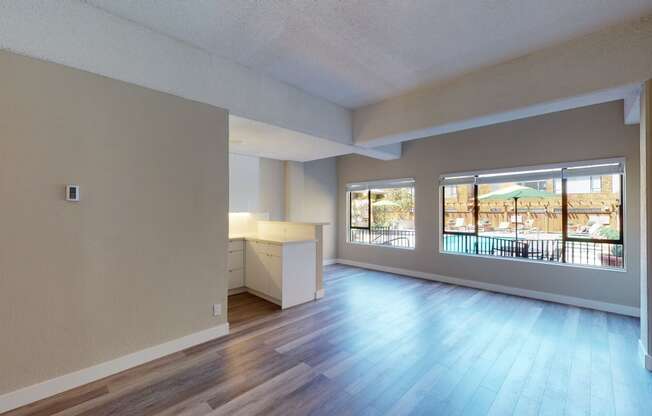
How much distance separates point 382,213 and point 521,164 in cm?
285

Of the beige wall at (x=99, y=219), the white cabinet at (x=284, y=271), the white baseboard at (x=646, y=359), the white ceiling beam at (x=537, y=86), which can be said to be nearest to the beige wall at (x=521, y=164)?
the white ceiling beam at (x=537, y=86)

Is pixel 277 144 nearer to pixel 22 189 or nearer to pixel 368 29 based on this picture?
pixel 368 29

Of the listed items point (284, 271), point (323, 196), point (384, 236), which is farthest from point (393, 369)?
point (323, 196)

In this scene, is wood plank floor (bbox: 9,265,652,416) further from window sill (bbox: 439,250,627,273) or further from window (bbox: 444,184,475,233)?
window (bbox: 444,184,475,233)

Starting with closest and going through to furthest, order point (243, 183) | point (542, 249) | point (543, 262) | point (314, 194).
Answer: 1. point (543, 262)
2. point (542, 249)
3. point (243, 183)
4. point (314, 194)

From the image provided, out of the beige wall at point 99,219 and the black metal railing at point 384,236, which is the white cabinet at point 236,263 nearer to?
the beige wall at point 99,219

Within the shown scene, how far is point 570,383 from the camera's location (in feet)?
7.06

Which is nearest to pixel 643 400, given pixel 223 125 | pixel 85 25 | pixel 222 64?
pixel 223 125

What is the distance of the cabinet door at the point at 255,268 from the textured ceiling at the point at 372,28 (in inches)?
98.0

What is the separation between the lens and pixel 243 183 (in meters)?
4.79

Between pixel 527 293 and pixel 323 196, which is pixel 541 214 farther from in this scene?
pixel 323 196

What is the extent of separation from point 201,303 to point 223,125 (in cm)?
186

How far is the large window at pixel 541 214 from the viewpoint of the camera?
12.5 feet

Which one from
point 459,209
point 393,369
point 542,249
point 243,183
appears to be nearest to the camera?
point 393,369
